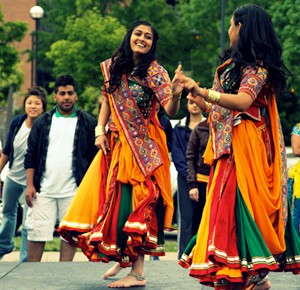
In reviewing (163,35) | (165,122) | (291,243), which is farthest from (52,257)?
(163,35)

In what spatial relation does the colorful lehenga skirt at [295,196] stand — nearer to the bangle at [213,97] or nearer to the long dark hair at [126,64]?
the long dark hair at [126,64]

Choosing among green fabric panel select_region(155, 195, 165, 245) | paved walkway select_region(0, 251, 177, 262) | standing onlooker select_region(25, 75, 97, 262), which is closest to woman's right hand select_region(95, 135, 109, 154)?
green fabric panel select_region(155, 195, 165, 245)

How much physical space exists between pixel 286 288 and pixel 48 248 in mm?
6881

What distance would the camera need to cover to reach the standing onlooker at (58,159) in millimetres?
10219

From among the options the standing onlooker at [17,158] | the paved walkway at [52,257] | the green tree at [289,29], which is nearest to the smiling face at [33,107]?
the standing onlooker at [17,158]

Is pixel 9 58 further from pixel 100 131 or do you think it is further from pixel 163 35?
pixel 100 131

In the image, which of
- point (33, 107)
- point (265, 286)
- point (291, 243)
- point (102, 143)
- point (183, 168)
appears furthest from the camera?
point (183, 168)

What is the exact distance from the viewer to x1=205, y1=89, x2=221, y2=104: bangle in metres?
6.62

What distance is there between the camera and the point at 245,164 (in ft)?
22.6

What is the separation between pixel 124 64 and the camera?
8.20 m

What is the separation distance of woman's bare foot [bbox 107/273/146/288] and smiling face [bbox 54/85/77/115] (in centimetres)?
243

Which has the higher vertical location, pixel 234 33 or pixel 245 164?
pixel 234 33

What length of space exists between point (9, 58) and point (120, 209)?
34244 millimetres

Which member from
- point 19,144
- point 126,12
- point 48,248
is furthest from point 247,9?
point 126,12
